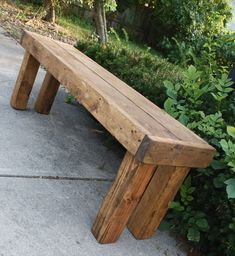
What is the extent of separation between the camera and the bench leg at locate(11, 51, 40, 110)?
3.36 m

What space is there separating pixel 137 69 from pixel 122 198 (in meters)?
1.80

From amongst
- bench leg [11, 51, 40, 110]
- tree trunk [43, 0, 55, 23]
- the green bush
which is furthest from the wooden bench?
tree trunk [43, 0, 55, 23]

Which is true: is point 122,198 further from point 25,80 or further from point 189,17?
point 189,17

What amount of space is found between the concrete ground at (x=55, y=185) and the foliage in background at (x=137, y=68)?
1.76 feet

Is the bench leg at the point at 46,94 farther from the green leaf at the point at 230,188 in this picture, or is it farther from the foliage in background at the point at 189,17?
the foliage in background at the point at 189,17

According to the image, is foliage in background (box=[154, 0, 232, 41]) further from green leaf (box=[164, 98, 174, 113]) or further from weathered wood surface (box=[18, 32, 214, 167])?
green leaf (box=[164, 98, 174, 113])

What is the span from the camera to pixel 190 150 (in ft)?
6.49

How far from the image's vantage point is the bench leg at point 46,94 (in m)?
3.45

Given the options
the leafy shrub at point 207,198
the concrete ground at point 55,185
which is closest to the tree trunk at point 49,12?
the concrete ground at point 55,185

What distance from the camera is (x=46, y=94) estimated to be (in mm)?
3482

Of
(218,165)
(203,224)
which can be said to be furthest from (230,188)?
(203,224)

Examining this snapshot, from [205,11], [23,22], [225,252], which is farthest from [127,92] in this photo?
[205,11]

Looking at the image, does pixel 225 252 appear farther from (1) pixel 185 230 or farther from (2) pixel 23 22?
(2) pixel 23 22

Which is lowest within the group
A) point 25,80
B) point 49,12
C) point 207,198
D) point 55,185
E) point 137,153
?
point 55,185
